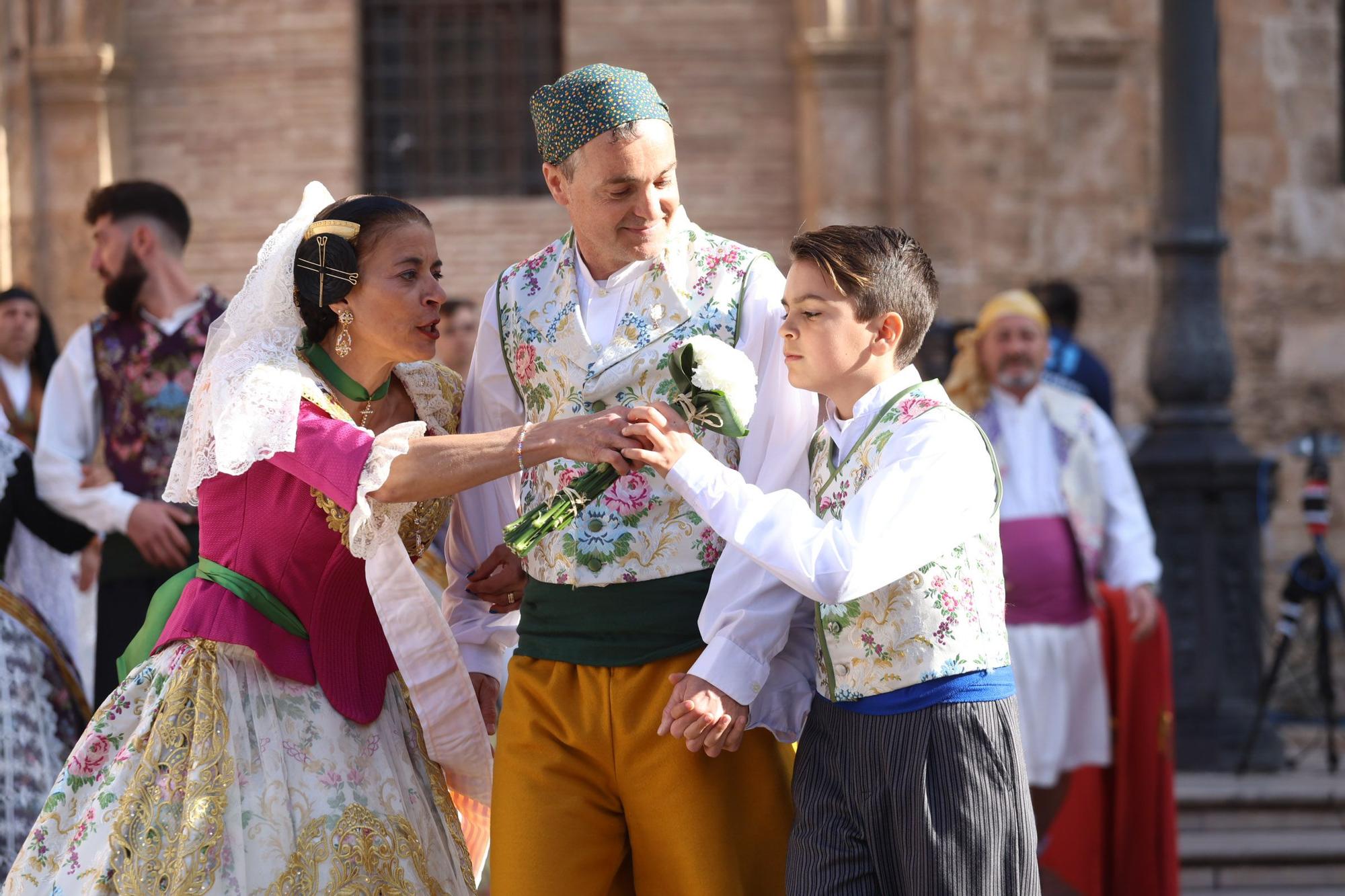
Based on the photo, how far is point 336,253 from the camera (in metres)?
3.25

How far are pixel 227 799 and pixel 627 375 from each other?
1.03 metres

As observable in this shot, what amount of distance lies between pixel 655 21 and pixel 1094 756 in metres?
6.21

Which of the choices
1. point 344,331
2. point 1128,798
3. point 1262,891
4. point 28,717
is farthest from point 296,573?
point 1262,891

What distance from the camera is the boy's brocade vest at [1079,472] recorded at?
235 inches

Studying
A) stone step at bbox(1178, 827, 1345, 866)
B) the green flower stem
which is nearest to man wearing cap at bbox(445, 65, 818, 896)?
the green flower stem

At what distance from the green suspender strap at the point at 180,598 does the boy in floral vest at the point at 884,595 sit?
29.8 inches

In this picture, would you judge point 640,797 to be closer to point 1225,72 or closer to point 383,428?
point 383,428

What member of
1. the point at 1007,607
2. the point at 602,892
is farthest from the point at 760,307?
the point at 1007,607

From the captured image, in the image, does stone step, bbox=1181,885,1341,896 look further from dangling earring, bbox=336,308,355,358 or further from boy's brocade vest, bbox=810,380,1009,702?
dangling earring, bbox=336,308,355,358

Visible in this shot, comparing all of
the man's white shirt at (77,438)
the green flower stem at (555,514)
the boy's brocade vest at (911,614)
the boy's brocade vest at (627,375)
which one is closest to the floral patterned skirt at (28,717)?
the man's white shirt at (77,438)

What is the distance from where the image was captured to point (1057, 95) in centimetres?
1066

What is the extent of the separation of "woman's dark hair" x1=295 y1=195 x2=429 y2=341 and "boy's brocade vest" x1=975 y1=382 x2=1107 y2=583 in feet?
10.3

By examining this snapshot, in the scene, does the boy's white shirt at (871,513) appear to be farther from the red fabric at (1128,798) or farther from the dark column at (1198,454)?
the dark column at (1198,454)

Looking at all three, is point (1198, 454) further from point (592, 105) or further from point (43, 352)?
point (592, 105)
